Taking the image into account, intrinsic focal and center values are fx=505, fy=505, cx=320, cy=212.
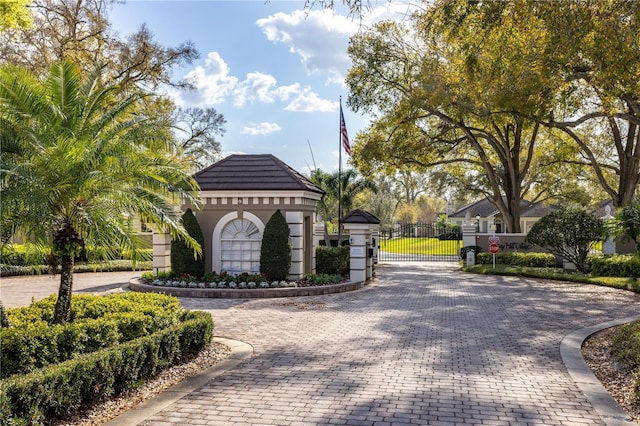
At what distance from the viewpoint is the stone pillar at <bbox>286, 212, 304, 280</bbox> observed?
16.4 metres

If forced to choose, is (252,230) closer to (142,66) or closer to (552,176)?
(142,66)

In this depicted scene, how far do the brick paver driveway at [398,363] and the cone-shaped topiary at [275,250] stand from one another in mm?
2063

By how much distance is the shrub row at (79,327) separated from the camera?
5.56 m

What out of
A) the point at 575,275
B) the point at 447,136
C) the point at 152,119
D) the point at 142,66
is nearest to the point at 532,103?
the point at 575,275

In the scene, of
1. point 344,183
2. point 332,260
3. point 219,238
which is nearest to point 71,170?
point 219,238

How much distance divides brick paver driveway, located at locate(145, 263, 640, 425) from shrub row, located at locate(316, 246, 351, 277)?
4.13m

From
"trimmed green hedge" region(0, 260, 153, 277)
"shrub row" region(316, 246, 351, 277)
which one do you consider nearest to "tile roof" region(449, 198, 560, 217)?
"shrub row" region(316, 246, 351, 277)

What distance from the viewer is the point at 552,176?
34781mm

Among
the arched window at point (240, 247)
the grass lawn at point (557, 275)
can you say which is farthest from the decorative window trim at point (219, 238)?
the grass lawn at point (557, 275)

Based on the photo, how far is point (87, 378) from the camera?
212 inches

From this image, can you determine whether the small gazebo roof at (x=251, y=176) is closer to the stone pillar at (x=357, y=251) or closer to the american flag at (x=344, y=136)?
the stone pillar at (x=357, y=251)

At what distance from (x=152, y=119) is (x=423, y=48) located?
19.2 metres

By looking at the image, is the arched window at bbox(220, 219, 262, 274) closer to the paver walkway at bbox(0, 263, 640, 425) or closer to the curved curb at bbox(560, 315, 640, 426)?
the paver walkway at bbox(0, 263, 640, 425)

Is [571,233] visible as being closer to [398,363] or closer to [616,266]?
[616,266]
